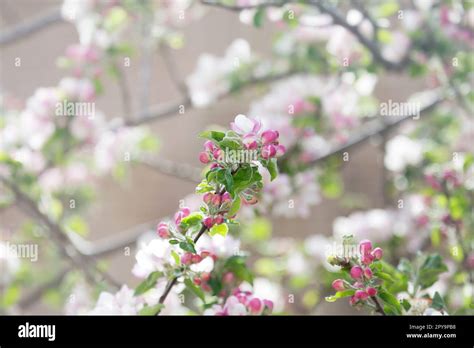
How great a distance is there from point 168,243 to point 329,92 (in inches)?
41.4

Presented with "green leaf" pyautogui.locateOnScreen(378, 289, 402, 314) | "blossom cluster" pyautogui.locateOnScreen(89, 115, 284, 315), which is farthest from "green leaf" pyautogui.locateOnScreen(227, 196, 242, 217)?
"green leaf" pyautogui.locateOnScreen(378, 289, 402, 314)

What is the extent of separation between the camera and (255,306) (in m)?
0.99

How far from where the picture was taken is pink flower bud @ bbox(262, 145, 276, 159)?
2.83 feet

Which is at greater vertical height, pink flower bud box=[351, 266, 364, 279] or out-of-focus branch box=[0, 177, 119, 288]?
out-of-focus branch box=[0, 177, 119, 288]

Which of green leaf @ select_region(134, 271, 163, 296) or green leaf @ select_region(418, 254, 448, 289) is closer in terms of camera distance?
green leaf @ select_region(134, 271, 163, 296)

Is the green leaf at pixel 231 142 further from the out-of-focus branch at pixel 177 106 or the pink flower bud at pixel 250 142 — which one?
the out-of-focus branch at pixel 177 106

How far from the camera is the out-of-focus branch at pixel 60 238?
169 cm

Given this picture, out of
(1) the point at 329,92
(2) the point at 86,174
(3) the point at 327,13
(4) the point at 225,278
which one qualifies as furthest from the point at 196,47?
(4) the point at 225,278

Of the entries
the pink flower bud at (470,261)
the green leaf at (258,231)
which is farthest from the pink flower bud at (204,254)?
the green leaf at (258,231)

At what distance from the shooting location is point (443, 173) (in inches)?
61.9

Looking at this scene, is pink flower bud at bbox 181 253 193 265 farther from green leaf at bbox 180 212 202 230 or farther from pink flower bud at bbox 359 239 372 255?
pink flower bud at bbox 359 239 372 255

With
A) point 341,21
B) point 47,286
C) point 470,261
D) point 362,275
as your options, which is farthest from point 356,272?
point 47,286

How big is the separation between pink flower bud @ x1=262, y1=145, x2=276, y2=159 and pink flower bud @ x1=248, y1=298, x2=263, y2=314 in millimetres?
232
